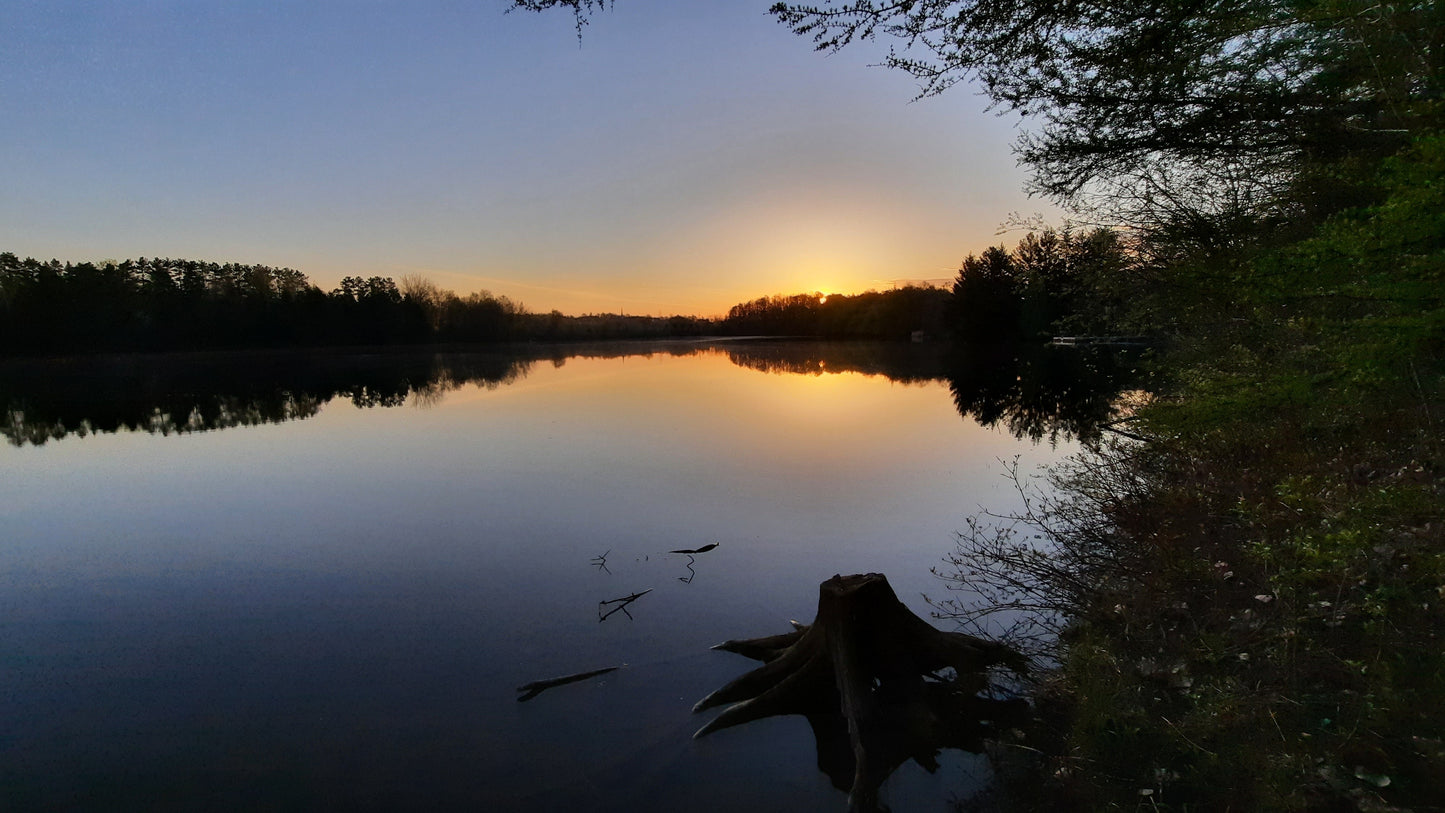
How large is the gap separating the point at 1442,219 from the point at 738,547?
694 centimetres

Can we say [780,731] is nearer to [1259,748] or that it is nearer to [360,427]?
[1259,748]

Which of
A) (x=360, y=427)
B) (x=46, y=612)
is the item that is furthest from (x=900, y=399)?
(x=46, y=612)

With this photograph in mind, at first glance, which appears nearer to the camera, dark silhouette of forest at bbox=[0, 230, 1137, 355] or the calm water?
the calm water

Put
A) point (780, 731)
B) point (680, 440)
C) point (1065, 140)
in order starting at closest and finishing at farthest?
point (780, 731)
point (1065, 140)
point (680, 440)

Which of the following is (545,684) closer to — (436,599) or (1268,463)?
(436,599)

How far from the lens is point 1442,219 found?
342 centimetres

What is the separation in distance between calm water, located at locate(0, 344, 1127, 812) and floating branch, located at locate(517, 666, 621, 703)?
8cm

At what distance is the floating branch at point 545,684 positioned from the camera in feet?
17.5

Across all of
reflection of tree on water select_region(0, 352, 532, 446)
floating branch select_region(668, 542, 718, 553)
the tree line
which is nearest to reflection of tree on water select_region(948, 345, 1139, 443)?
the tree line

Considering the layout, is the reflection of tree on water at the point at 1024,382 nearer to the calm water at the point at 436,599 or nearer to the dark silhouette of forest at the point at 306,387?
the dark silhouette of forest at the point at 306,387

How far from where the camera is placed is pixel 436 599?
23.9 ft

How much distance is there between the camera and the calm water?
4496 mm

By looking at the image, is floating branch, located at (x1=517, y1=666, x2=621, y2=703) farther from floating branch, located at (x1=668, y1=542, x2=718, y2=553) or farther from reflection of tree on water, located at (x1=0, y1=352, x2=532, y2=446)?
reflection of tree on water, located at (x1=0, y1=352, x2=532, y2=446)

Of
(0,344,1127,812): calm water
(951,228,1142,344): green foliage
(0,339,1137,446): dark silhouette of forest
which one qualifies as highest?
(951,228,1142,344): green foliage
